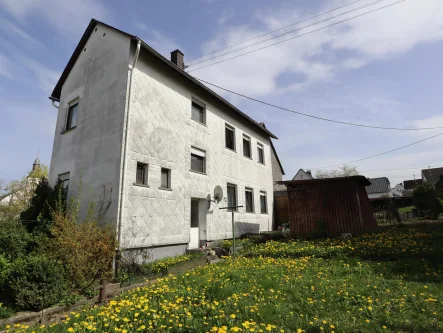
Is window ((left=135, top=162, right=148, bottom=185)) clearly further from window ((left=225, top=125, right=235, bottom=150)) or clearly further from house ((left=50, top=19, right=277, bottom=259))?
window ((left=225, top=125, right=235, bottom=150))

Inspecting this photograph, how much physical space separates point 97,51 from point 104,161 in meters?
5.45

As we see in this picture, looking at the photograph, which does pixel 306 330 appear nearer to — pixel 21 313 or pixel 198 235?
pixel 21 313

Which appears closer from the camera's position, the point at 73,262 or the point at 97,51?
the point at 73,262

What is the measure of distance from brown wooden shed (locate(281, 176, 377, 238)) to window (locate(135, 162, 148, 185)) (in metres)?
7.13

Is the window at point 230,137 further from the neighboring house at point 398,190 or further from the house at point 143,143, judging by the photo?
the neighboring house at point 398,190

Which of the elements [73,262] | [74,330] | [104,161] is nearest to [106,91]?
[104,161]

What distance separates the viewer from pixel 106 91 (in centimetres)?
1062

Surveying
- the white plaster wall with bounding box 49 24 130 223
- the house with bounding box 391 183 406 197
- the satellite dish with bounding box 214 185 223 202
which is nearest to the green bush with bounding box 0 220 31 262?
the white plaster wall with bounding box 49 24 130 223

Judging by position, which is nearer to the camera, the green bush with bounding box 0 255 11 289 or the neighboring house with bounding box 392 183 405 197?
the green bush with bounding box 0 255 11 289

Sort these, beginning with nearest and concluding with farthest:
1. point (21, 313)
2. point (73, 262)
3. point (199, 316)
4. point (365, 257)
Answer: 1. point (199, 316)
2. point (21, 313)
3. point (73, 262)
4. point (365, 257)

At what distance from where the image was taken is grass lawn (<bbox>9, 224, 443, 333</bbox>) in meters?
3.58

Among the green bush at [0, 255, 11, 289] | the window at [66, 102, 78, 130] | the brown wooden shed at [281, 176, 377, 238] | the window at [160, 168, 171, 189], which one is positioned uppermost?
the window at [66, 102, 78, 130]

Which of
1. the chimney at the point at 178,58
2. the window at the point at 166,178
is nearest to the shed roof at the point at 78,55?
the chimney at the point at 178,58

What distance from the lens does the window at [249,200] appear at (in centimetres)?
1639
